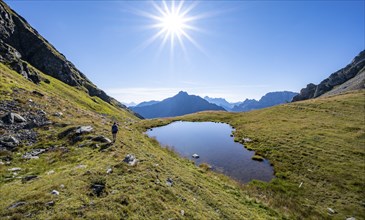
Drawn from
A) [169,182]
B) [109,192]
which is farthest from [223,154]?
[109,192]

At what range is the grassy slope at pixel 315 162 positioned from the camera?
2530 cm

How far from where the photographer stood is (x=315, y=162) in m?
36.2

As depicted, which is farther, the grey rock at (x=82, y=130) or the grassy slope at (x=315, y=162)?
the grey rock at (x=82, y=130)

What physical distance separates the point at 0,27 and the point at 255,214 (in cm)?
16767

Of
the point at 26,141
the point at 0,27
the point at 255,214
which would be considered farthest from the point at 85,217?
the point at 0,27

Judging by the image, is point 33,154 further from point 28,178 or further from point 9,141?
point 28,178

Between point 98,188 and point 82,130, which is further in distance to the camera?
point 82,130

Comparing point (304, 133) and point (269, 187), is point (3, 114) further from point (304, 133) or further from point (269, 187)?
point (304, 133)

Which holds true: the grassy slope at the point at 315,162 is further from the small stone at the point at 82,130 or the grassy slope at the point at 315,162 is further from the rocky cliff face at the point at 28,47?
the rocky cliff face at the point at 28,47

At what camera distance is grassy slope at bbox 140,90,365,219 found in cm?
2530

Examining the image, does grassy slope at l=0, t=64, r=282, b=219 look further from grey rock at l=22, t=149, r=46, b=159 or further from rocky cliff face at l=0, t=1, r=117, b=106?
rocky cliff face at l=0, t=1, r=117, b=106

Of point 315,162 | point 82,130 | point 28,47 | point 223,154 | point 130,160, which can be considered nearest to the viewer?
point 130,160

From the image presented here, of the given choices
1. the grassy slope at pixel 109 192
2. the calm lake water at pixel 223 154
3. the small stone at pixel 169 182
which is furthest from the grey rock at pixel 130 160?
the calm lake water at pixel 223 154

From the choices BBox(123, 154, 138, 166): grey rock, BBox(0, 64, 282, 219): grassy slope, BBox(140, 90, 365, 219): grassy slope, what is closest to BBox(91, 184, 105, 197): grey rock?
BBox(0, 64, 282, 219): grassy slope
